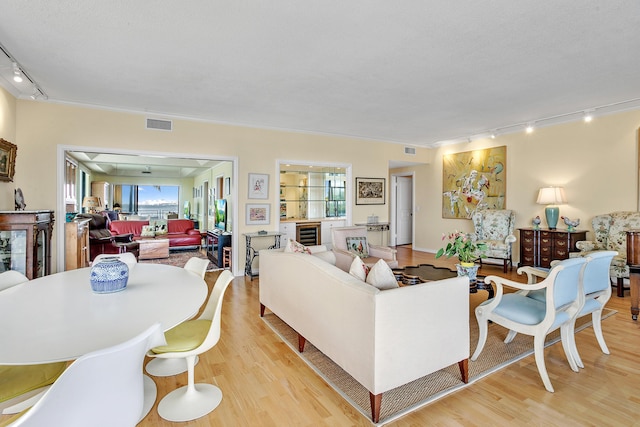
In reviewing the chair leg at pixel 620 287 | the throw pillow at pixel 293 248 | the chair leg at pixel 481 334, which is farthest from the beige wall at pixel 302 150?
the chair leg at pixel 481 334

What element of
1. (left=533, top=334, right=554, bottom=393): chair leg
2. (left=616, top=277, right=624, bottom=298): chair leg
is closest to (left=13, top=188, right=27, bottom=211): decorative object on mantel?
(left=533, top=334, right=554, bottom=393): chair leg

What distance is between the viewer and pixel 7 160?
377 cm

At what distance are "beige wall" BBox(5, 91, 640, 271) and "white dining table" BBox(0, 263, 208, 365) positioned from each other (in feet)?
9.56

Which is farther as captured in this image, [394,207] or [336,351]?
[394,207]

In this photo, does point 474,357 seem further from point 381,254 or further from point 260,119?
point 260,119

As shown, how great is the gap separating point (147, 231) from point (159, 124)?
13.8 feet

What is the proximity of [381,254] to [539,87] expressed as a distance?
2.93 meters

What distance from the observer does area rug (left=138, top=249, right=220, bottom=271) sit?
6902 mm

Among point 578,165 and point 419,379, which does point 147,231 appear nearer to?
point 419,379

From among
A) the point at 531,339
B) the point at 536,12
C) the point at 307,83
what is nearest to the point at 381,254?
the point at 531,339

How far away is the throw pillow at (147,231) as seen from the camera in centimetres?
812

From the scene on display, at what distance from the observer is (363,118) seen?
5.29 meters

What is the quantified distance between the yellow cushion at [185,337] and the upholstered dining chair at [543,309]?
2.15 m

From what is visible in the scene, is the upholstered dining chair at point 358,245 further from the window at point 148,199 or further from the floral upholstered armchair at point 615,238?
the window at point 148,199
